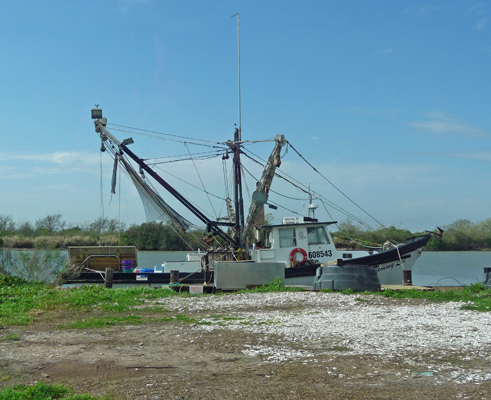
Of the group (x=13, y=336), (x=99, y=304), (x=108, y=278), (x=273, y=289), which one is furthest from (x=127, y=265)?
(x=13, y=336)

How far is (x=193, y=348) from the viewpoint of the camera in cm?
606

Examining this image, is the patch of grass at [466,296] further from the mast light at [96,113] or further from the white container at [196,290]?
the mast light at [96,113]

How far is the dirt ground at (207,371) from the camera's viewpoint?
4289 millimetres

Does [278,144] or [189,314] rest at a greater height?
[278,144]

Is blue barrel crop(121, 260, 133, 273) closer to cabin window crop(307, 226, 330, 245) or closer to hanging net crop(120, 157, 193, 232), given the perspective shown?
hanging net crop(120, 157, 193, 232)

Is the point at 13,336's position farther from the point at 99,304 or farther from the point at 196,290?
the point at 196,290

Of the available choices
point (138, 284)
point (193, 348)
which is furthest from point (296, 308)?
point (138, 284)

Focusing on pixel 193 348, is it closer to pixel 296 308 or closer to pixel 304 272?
pixel 296 308

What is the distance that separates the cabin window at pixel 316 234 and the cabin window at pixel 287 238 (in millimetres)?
590

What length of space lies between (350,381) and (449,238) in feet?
152

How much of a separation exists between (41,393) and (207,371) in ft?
5.13

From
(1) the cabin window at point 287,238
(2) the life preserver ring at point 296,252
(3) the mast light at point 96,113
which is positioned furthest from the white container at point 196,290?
(3) the mast light at point 96,113

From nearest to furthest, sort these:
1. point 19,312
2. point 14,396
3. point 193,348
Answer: point 14,396, point 193,348, point 19,312

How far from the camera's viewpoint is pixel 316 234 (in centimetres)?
1800
